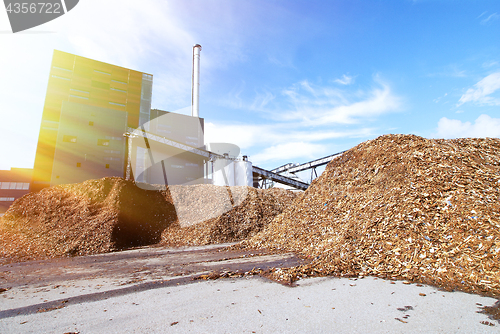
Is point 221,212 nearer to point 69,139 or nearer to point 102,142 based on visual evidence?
point 102,142

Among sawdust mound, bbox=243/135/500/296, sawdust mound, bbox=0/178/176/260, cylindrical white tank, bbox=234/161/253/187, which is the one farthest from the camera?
cylindrical white tank, bbox=234/161/253/187

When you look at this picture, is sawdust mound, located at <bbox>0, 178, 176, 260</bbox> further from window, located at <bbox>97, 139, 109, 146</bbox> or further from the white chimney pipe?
the white chimney pipe

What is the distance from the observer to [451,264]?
4.21 m

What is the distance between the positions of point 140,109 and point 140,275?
152 feet

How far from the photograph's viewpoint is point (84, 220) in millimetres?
11188

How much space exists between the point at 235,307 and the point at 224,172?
24909mm

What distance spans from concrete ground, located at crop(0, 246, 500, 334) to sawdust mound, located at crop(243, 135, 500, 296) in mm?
665

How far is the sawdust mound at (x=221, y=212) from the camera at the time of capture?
11.4 meters

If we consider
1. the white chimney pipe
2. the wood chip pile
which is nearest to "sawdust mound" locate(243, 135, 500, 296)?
the wood chip pile

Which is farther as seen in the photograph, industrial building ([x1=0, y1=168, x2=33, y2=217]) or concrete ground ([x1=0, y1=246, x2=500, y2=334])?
industrial building ([x1=0, y1=168, x2=33, y2=217])

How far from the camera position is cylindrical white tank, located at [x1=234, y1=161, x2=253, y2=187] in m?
26.8

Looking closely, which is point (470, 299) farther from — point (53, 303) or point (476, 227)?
point (53, 303)

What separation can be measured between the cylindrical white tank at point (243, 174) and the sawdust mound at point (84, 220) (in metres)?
12.8

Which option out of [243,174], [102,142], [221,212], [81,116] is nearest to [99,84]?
[81,116]
